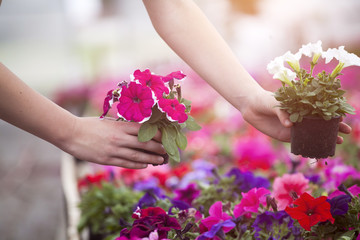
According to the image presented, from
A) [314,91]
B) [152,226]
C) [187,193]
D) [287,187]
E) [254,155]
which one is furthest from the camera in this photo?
[254,155]

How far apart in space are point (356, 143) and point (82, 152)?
2.16m

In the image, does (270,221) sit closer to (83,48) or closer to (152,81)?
(152,81)

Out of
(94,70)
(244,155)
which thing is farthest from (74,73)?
(244,155)

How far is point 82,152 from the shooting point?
57.2 inches

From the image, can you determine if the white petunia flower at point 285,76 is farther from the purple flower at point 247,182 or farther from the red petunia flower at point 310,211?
the purple flower at point 247,182

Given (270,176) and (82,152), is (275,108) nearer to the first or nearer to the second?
(82,152)

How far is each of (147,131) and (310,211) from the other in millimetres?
534

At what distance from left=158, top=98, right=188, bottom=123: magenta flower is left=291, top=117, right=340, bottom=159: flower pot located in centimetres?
32

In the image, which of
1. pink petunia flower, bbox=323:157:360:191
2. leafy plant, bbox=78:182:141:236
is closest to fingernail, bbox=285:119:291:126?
pink petunia flower, bbox=323:157:360:191

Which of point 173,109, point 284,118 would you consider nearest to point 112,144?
point 173,109

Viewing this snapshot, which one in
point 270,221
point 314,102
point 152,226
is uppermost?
point 314,102

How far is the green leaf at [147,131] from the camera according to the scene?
1394mm

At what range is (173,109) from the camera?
4.64ft

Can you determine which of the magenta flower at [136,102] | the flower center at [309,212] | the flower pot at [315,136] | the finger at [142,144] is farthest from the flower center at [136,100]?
the flower center at [309,212]
